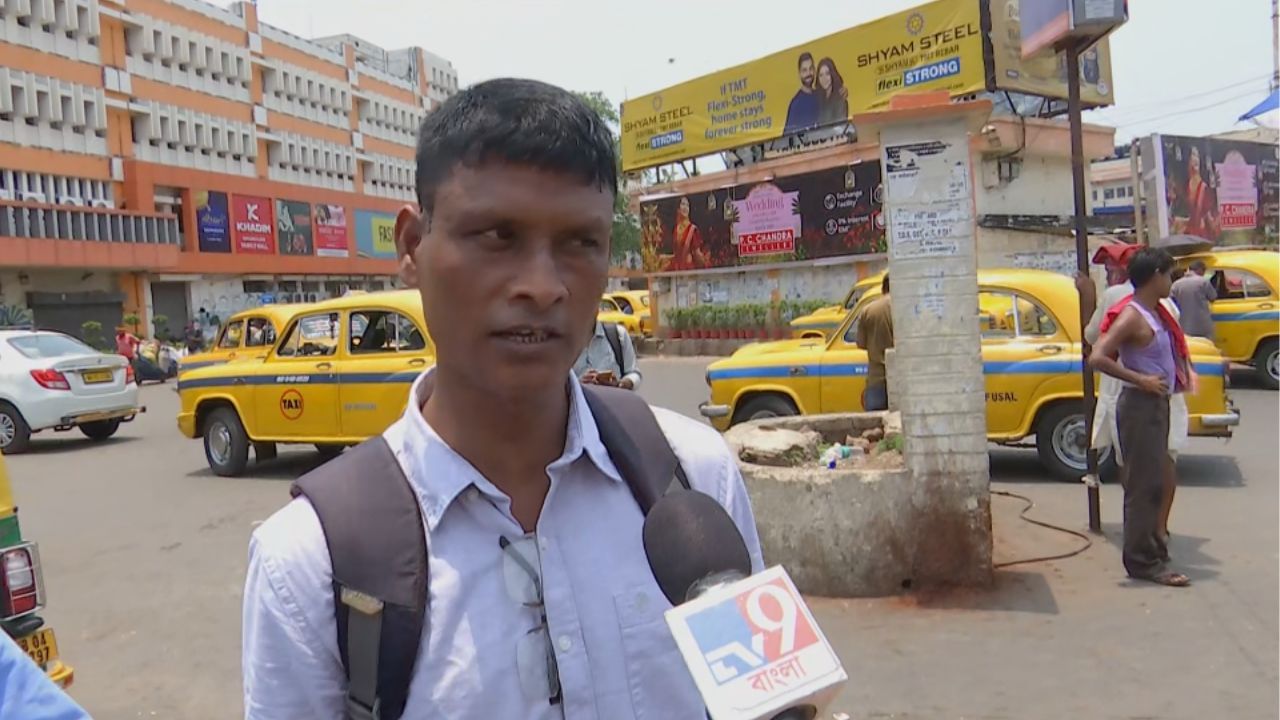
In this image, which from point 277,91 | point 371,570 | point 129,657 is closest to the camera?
point 371,570

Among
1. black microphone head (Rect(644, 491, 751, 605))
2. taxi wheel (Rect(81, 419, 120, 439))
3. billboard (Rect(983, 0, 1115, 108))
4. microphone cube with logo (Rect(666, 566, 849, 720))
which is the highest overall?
billboard (Rect(983, 0, 1115, 108))

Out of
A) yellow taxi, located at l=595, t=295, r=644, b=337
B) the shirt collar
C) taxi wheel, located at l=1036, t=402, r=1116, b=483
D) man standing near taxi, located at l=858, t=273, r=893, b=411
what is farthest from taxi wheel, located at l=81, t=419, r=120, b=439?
the shirt collar

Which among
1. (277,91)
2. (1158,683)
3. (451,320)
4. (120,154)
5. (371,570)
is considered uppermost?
(277,91)

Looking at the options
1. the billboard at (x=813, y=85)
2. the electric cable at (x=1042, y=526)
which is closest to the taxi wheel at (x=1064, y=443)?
the electric cable at (x=1042, y=526)

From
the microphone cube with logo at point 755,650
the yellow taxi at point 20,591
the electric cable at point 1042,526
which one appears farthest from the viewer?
the electric cable at point 1042,526

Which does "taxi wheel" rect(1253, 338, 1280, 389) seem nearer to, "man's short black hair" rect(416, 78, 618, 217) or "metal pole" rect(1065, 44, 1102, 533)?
"metal pole" rect(1065, 44, 1102, 533)

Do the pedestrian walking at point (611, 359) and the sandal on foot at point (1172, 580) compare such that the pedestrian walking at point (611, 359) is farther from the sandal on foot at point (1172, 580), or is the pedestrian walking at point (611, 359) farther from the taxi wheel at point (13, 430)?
the taxi wheel at point (13, 430)

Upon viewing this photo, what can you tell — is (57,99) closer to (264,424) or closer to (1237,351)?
(264,424)

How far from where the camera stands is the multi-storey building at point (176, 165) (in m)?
32.9

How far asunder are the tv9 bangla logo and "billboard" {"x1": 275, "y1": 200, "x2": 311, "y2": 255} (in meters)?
45.7

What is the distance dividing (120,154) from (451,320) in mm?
41148

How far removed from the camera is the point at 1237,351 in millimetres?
13203

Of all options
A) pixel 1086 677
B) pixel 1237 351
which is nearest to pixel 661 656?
pixel 1086 677

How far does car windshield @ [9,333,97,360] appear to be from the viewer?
12.9 metres
